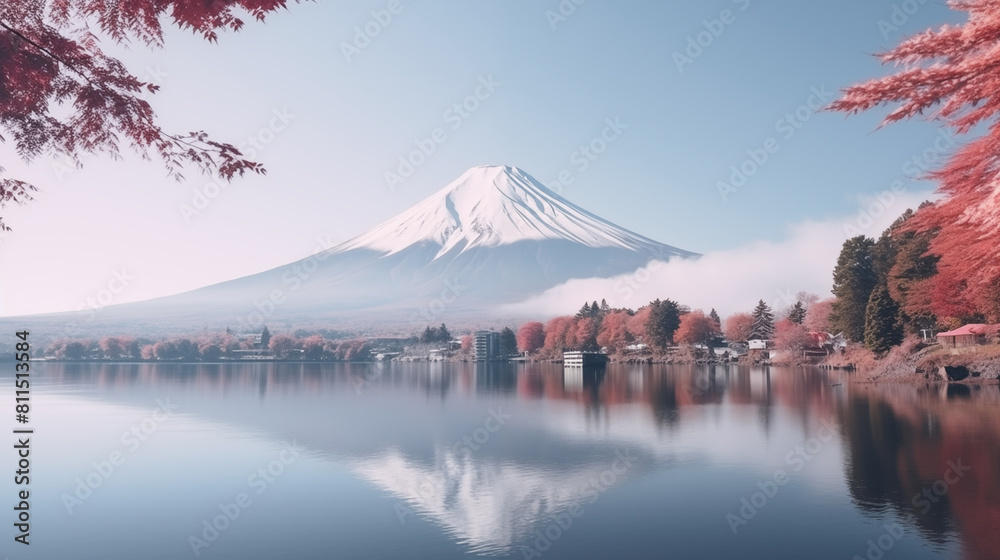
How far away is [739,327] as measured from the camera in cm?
8425

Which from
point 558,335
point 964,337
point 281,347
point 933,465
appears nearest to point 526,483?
point 933,465

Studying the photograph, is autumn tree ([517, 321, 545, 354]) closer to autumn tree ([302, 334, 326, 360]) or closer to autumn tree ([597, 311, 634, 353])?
autumn tree ([597, 311, 634, 353])

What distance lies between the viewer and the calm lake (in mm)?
10297

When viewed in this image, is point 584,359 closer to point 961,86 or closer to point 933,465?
point 933,465

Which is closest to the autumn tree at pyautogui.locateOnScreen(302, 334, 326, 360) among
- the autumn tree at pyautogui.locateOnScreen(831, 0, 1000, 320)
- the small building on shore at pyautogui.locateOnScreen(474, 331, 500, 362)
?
the small building on shore at pyautogui.locateOnScreen(474, 331, 500, 362)

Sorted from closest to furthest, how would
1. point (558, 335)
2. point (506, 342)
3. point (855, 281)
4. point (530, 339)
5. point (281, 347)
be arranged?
1. point (855, 281)
2. point (558, 335)
3. point (281, 347)
4. point (506, 342)
5. point (530, 339)

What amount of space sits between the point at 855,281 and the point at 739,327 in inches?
1509

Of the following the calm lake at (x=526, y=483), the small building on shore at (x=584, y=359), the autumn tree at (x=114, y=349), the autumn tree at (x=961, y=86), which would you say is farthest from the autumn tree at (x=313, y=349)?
the autumn tree at (x=961, y=86)

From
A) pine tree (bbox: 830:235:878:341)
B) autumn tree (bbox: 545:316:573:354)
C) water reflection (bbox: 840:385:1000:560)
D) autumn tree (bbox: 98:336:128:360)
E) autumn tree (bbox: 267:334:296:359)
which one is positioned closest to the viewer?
water reflection (bbox: 840:385:1000:560)

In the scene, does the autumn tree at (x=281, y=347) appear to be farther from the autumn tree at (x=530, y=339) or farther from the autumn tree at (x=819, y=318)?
the autumn tree at (x=819, y=318)

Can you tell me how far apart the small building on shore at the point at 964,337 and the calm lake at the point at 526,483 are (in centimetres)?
855

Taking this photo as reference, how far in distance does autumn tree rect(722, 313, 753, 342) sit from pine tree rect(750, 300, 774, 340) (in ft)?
10.6

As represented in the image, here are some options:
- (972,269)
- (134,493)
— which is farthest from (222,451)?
(972,269)

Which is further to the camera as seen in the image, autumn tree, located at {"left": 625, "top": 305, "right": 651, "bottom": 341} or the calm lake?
autumn tree, located at {"left": 625, "top": 305, "right": 651, "bottom": 341}
